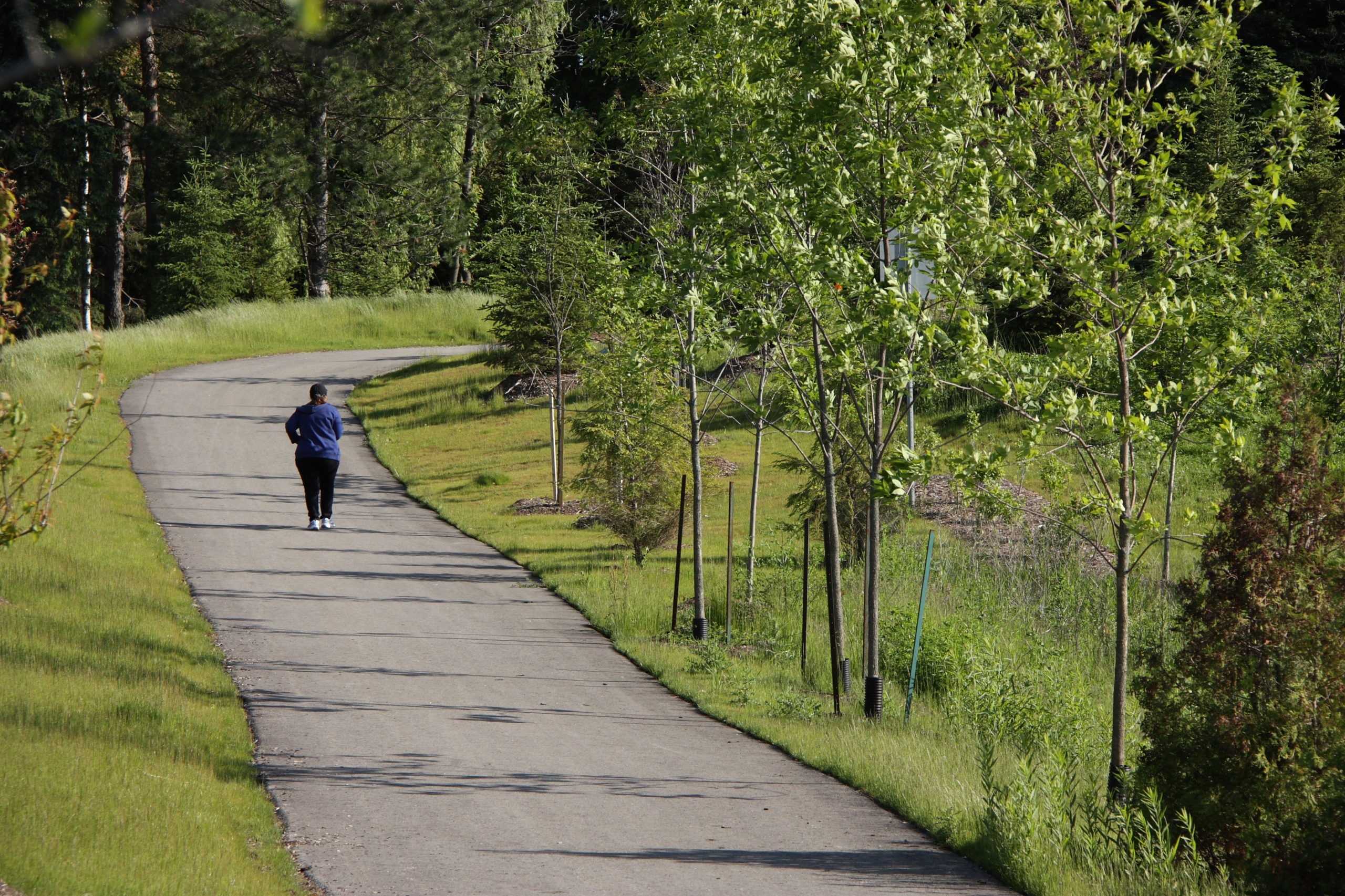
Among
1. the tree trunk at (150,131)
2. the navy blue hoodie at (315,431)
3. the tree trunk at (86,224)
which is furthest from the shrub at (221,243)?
the navy blue hoodie at (315,431)

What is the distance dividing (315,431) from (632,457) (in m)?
4.06

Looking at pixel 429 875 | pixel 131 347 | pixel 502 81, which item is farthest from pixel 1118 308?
pixel 502 81

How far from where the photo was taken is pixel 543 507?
20.7 meters

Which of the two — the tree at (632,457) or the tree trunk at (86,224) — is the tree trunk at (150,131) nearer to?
the tree trunk at (86,224)

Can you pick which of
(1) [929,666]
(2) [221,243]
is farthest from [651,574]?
(2) [221,243]

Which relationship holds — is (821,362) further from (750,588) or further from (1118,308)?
(750,588)

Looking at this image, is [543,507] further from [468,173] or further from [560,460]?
[468,173]

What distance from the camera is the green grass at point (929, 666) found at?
700cm

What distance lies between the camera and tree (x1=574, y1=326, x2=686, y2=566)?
15.6m

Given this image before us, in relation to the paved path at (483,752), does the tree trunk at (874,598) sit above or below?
above

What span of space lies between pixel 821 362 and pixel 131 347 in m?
30.2

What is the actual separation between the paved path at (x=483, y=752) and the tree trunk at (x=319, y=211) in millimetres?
24987

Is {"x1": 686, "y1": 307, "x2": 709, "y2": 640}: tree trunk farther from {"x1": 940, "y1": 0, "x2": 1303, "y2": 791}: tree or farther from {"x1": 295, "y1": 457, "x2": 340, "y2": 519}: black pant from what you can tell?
{"x1": 295, "y1": 457, "x2": 340, "y2": 519}: black pant

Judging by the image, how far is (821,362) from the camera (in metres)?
10.4
